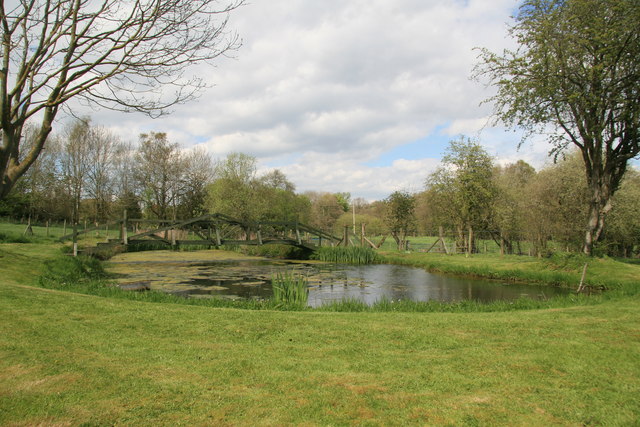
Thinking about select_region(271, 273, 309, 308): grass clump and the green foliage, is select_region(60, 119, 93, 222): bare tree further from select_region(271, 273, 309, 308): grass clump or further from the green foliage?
select_region(271, 273, 309, 308): grass clump

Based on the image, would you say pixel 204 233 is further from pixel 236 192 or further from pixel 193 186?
pixel 193 186

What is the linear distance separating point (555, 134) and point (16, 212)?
164ft

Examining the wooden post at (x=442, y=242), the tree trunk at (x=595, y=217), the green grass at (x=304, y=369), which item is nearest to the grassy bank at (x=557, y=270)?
the tree trunk at (x=595, y=217)

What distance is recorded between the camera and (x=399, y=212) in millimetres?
28297

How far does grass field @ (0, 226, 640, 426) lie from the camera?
314cm

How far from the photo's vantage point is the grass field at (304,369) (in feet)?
10.3

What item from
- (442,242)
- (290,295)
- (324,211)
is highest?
(324,211)

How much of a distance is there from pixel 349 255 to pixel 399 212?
6050 mm

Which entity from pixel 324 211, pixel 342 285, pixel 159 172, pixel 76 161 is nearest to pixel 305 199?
pixel 324 211

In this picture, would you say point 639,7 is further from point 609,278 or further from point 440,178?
point 440,178

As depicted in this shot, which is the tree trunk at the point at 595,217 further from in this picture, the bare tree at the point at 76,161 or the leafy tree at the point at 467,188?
the bare tree at the point at 76,161

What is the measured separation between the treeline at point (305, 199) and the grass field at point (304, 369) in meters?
10.1

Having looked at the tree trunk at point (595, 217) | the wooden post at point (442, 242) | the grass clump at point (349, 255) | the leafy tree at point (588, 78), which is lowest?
the grass clump at point (349, 255)

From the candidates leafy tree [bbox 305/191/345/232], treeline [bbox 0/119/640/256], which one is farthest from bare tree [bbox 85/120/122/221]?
leafy tree [bbox 305/191/345/232]
